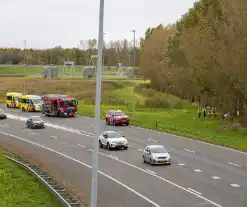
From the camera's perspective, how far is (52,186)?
83.5ft

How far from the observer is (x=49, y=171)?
1194 inches

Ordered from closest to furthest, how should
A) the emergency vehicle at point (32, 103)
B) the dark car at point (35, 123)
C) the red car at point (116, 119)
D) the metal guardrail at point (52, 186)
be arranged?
the metal guardrail at point (52, 186)
the dark car at point (35, 123)
the red car at point (116, 119)
the emergency vehicle at point (32, 103)

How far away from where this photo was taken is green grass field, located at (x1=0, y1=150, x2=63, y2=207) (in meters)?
23.5

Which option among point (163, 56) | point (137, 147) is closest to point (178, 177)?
point (137, 147)

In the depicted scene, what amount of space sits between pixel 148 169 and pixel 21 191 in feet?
31.5

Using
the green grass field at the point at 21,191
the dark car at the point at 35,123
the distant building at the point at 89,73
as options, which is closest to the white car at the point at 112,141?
the green grass field at the point at 21,191

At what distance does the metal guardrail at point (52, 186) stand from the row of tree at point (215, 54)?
76.8ft

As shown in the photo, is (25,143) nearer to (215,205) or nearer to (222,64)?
(222,64)

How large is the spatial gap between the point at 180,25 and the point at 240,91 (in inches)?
1425

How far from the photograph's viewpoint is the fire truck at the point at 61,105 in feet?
219

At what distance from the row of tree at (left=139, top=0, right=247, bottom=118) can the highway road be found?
30.4 feet

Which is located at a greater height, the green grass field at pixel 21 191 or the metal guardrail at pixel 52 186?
the metal guardrail at pixel 52 186

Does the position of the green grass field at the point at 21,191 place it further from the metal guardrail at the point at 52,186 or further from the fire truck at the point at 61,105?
the fire truck at the point at 61,105

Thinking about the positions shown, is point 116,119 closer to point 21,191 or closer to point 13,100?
point 21,191
